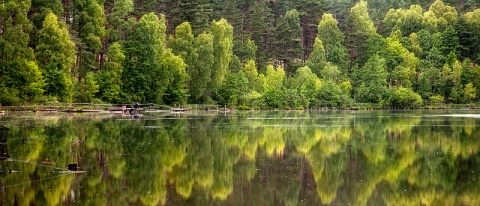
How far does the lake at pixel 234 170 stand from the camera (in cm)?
1728

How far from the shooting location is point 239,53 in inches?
4240

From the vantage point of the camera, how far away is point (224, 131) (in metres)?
41.2

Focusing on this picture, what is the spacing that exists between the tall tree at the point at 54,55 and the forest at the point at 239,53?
0.46 ft

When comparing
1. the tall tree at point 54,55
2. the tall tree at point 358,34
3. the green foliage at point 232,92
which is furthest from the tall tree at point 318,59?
the tall tree at point 54,55

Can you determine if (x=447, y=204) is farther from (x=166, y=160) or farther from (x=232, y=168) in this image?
(x=166, y=160)

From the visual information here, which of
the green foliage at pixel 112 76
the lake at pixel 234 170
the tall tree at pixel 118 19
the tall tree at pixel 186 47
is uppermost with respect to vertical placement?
the tall tree at pixel 118 19

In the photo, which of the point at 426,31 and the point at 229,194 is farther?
the point at 426,31

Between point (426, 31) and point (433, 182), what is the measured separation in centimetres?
10467

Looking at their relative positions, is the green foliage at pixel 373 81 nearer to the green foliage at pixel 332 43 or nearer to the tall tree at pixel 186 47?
the green foliage at pixel 332 43

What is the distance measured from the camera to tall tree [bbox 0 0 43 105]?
6300cm

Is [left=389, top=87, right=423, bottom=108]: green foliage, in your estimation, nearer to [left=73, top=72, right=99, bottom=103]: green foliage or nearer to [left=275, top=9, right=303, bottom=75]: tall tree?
[left=275, top=9, right=303, bottom=75]: tall tree

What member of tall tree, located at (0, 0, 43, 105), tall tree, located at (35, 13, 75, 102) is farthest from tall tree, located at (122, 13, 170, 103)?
tall tree, located at (0, 0, 43, 105)

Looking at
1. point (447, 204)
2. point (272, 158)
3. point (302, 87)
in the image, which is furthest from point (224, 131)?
point (302, 87)

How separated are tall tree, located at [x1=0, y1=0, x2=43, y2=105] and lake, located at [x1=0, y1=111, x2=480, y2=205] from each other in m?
28.5
